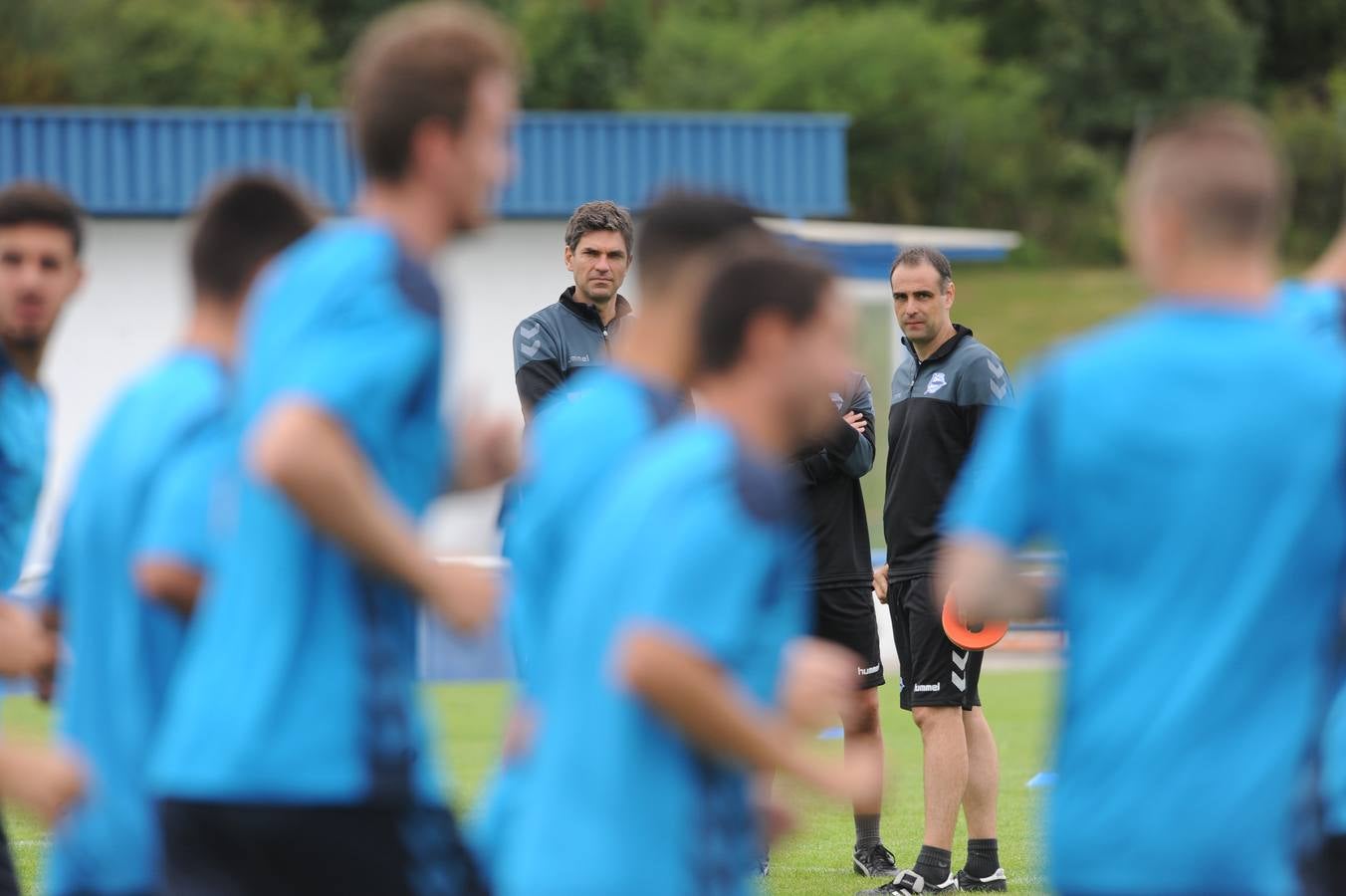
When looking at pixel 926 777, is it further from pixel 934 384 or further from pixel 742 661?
pixel 742 661

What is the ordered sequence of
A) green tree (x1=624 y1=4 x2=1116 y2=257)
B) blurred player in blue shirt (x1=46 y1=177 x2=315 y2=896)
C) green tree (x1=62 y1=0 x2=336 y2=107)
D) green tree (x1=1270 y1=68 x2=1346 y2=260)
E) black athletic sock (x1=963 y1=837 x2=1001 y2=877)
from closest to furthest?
blurred player in blue shirt (x1=46 y1=177 x2=315 y2=896), black athletic sock (x1=963 y1=837 x2=1001 y2=877), green tree (x1=62 y1=0 x2=336 y2=107), green tree (x1=1270 y1=68 x2=1346 y2=260), green tree (x1=624 y1=4 x2=1116 y2=257)

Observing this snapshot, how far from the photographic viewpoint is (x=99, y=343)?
2350 cm

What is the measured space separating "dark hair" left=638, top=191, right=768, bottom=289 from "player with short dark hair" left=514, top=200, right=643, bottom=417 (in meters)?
3.88

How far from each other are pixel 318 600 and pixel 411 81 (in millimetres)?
891

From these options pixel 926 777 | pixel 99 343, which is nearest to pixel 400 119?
pixel 926 777

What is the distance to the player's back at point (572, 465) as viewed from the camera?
3666 mm

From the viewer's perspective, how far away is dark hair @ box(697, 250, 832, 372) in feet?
10.9

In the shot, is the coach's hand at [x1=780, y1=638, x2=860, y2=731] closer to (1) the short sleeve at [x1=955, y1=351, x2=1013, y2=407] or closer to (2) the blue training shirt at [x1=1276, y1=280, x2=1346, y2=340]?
(2) the blue training shirt at [x1=1276, y1=280, x2=1346, y2=340]

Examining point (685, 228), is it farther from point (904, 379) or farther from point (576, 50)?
point (576, 50)

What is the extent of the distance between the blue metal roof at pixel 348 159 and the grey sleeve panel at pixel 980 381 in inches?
573

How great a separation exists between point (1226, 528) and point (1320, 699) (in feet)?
1.36

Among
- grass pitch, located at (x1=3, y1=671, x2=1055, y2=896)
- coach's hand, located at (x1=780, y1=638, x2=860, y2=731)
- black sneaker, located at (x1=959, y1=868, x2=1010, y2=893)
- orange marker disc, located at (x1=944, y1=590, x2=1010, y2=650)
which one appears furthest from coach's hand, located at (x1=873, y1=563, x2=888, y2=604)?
coach's hand, located at (x1=780, y1=638, x2=860, y2=731)

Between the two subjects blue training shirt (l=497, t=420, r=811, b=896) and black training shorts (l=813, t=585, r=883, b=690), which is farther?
black training shorts (l=813, t=585, r=883, b=690)

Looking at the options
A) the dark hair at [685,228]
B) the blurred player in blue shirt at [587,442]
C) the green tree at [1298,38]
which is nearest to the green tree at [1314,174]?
the green tree at [1298,38]
